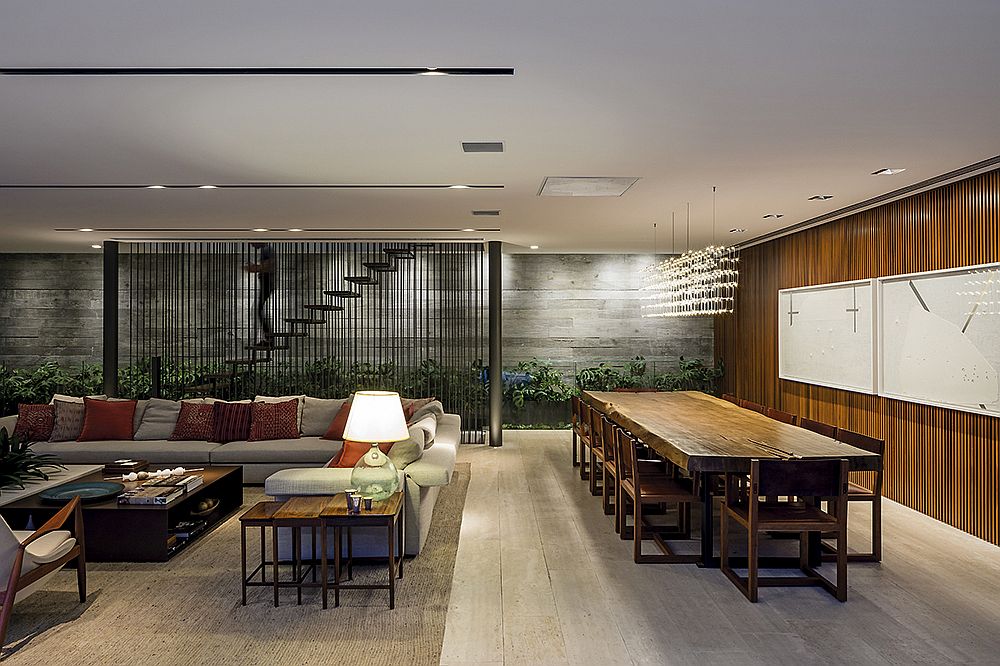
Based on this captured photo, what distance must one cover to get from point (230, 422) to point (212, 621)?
12.4 ft

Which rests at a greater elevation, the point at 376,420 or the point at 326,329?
the point at 326,329

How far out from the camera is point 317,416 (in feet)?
24.9

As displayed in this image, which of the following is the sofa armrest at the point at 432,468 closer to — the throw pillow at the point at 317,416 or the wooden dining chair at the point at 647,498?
the wooden dining chair at the point at 647,498

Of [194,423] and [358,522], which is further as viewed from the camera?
[194,423]

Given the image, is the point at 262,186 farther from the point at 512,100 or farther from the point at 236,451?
the point at 512,100

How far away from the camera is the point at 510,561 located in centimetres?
477

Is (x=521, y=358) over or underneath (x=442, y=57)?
underneath

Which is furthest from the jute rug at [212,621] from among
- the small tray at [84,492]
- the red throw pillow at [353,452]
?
the red throw pillow at [353,452]

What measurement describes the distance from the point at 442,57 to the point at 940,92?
7.71ft

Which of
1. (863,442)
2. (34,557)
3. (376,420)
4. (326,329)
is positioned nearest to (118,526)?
(34,557)

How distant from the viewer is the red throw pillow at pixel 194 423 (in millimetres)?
7301

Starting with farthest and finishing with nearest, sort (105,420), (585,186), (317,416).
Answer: (317,416) → (105,420) → (585,186)

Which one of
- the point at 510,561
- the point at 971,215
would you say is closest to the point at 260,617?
the point at 510,561

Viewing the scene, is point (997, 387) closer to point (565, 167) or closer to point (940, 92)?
point (940, 92)
